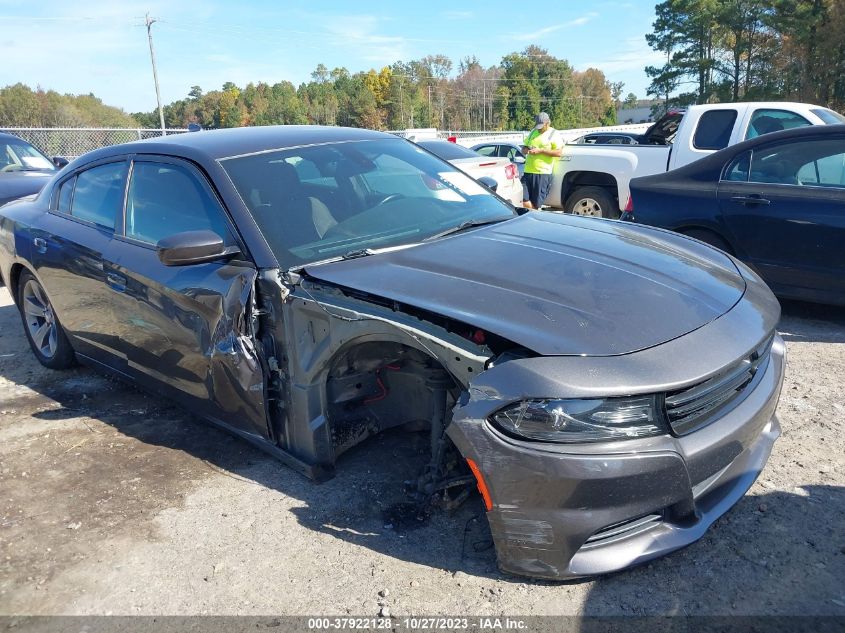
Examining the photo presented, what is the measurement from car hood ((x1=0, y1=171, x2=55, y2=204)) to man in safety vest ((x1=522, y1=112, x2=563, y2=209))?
635 cm

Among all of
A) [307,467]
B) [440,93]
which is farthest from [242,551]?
[440,93]

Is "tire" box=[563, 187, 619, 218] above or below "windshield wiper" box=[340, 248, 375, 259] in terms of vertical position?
below

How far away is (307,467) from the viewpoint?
3029 millimetres

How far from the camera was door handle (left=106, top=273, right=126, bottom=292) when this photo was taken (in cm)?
368

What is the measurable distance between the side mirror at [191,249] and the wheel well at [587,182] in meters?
6.73

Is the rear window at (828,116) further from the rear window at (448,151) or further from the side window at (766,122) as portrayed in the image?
the rear window at (448,151)

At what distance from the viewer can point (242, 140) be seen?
143 inches

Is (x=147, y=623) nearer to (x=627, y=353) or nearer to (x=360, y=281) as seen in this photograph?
(x=360, y=281)

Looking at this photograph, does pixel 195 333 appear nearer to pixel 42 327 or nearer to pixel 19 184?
pixel 42 327

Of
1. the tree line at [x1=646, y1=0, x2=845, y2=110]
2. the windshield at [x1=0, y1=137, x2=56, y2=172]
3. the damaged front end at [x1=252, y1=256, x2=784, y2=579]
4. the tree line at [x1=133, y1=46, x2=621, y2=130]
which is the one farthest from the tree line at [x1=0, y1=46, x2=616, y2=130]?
the damaged front end at [x1=252, y1=256, x2=784, y2=579]

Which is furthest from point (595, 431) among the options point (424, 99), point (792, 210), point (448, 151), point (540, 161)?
point (424, 99)

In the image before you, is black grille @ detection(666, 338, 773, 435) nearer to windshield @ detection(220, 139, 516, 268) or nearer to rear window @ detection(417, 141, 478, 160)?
windshield @ detection(220, 139, 516, 268)

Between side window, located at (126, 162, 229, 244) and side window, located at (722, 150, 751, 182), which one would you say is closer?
side window, located at (126, 162, 229, 244)

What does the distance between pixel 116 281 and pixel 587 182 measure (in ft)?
22.5
